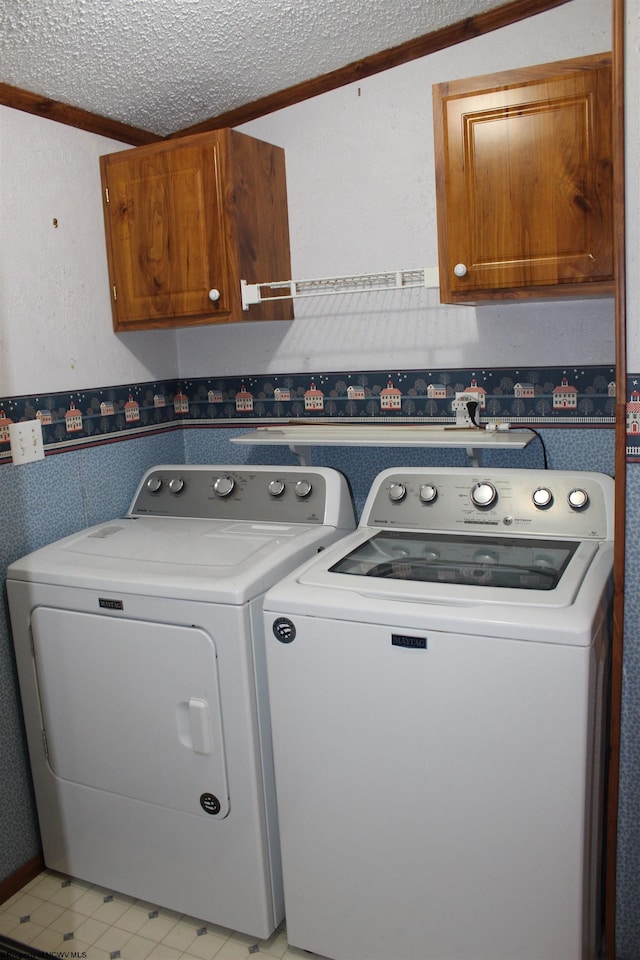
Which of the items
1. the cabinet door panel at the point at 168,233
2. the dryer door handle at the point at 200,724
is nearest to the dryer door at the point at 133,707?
the dryer door handle at the point at 200,724

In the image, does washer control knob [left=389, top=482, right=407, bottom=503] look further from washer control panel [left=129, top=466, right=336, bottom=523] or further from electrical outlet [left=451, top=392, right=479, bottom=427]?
electrical outlet [left=451, top=392, right=479, bottom=427]

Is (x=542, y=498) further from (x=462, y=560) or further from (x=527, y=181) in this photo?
(x=527, y=181)

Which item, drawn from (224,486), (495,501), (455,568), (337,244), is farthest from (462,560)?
(337,244)

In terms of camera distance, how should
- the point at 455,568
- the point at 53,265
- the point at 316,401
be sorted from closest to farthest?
1. the point at 455,568
2. the point at 53,265
3. the point at 316,401

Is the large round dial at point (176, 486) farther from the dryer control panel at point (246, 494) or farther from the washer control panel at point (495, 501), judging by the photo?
the washer control panel at point (495, 501)

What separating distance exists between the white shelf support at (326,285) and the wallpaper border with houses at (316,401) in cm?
29

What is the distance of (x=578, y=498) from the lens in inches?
88.7

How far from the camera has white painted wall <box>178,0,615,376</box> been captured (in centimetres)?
243

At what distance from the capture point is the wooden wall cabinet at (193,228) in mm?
2566

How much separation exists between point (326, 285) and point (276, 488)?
2.42 feet

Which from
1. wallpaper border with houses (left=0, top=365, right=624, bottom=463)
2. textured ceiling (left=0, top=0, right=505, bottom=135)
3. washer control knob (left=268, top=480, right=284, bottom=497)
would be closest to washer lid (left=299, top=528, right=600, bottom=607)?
washer control knob (left=268, top=480, right=284, bottom=497)

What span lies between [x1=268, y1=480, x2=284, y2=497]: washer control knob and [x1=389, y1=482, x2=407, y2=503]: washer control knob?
37 cm

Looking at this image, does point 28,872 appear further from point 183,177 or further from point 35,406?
point 183,177

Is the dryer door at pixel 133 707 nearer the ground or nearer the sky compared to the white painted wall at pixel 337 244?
nearer the ground
